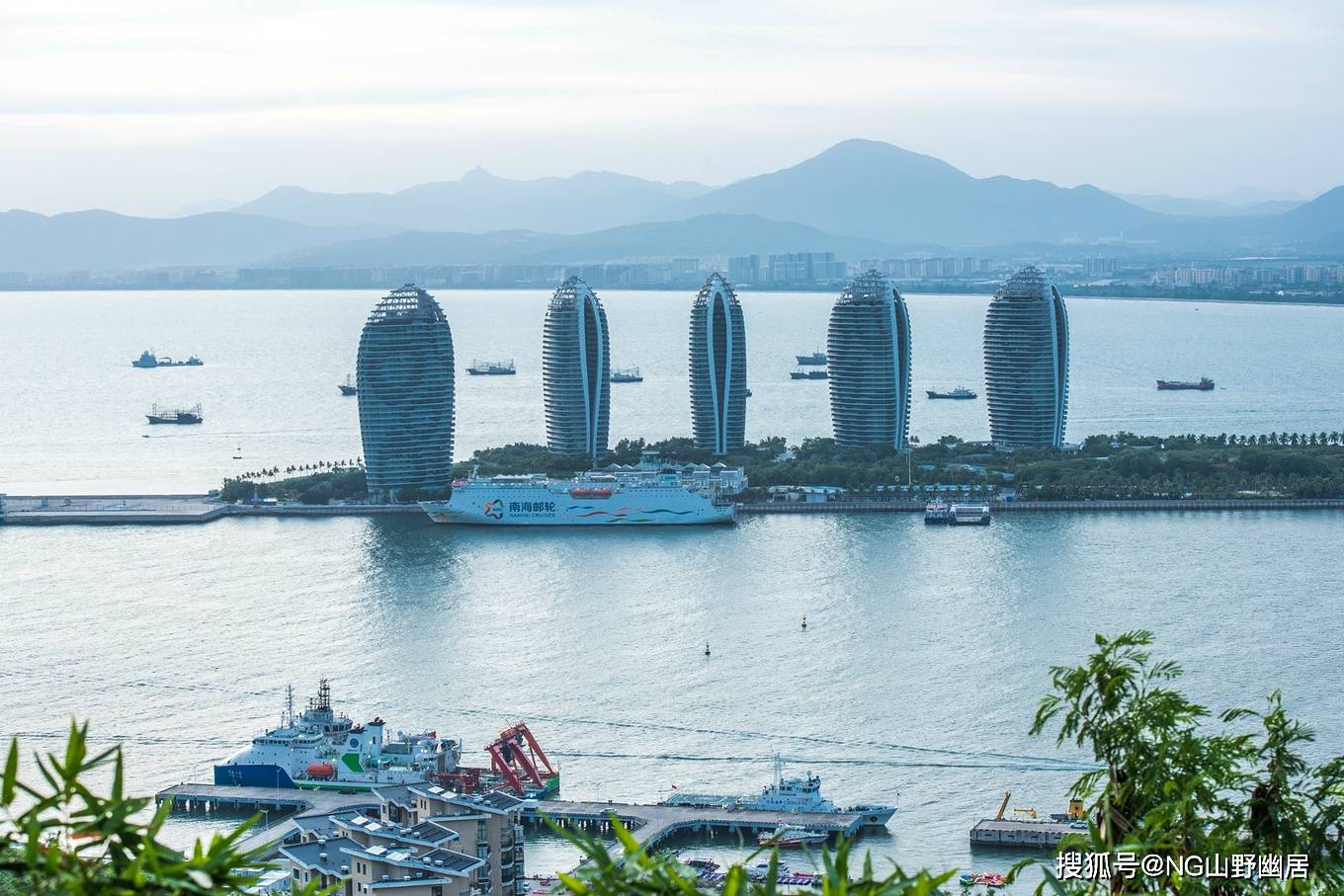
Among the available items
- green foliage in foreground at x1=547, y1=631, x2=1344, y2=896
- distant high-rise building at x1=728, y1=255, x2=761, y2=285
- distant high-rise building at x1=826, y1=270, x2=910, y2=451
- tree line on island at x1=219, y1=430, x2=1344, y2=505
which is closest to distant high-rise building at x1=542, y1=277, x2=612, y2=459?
tree line on island at x1=219, y1=430, x2=1344, y2=505

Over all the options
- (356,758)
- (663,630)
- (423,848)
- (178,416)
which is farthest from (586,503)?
(423,848)

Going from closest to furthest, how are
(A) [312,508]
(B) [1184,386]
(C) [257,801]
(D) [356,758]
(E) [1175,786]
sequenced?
1. (E) [1175,786]
2. (C) [257,801]
3. (D) [356,758]
4. (A) [312,508]
5. (B) [1184,386]

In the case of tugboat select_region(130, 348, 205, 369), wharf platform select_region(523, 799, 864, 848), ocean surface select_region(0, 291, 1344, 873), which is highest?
tugboat select_region(130, 348, 205, 369)

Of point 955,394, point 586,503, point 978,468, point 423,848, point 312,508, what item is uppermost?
point 955,394

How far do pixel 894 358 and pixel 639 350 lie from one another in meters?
27.2

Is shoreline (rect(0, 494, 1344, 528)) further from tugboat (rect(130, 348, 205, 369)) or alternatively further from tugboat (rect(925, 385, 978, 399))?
tugboat (rect(130, 348, 205, 369))

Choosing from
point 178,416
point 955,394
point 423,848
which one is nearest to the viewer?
point 423,848

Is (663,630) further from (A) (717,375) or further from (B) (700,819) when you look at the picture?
(A) (717,375)

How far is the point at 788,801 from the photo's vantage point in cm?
1173

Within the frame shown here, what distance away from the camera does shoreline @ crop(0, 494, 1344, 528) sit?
2516cm

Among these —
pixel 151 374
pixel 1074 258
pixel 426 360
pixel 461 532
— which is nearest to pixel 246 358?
pixel 151 374

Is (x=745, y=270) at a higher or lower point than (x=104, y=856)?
higher

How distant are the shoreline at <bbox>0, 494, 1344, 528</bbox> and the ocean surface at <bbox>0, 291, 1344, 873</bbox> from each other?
401 mm

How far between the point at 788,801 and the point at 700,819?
0.53m
